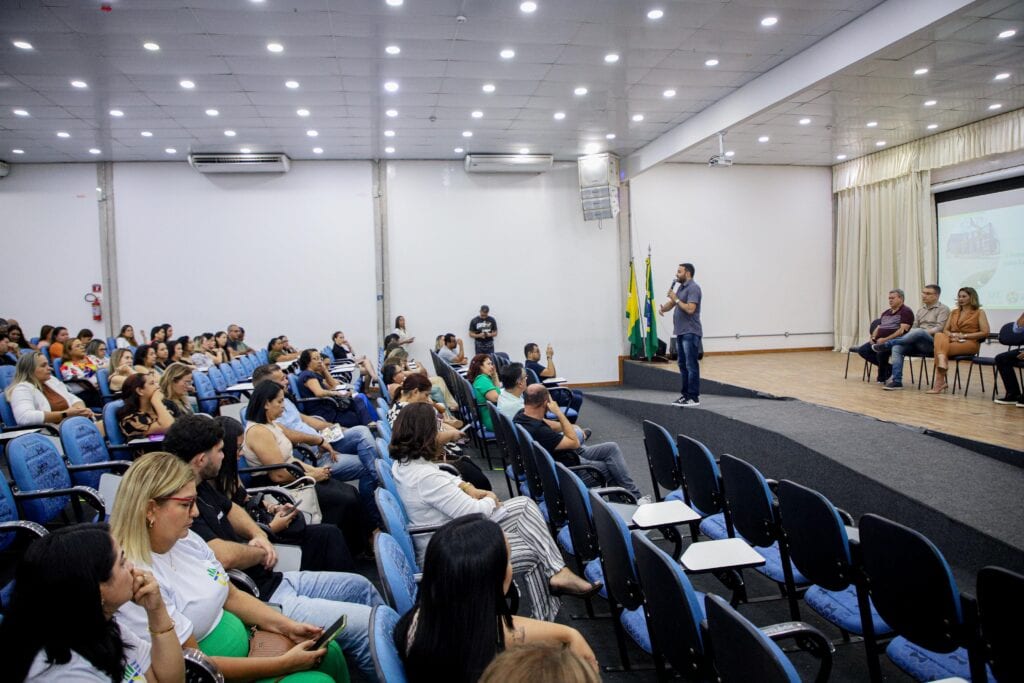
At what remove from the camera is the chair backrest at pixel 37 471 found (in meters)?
2.87

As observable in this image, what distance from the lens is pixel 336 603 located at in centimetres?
220

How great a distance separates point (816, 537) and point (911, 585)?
43 centimetres

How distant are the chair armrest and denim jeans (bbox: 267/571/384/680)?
0.30 ft

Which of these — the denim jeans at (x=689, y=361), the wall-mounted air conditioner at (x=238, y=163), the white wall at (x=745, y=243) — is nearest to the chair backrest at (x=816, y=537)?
the denim jeans at (x=689, y=361)

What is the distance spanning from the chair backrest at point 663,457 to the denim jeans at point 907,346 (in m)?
4.83

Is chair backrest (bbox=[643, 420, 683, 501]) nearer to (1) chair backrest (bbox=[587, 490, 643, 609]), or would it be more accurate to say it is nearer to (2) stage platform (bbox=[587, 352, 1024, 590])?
(1) chair backrest (bbox=[587, 490, 643, 609])

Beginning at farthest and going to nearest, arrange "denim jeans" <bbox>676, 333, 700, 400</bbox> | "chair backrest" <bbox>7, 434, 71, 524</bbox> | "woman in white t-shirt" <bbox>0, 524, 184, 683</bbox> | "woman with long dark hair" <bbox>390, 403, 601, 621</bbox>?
"denim jeans" <bbox>676, 333, 700, 400</bbox> → "chair backrest" <bbox>7, 434, 71, 524</bbox> → "woman with long dark hair" <bbox>390, 403, 601, 621</bbox> → "woman in white t-shirt" <bbox>0, 524, 184, 683</bbox>

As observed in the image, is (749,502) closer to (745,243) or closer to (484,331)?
(484,331)

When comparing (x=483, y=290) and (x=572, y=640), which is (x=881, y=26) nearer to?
(x=572, y=640)

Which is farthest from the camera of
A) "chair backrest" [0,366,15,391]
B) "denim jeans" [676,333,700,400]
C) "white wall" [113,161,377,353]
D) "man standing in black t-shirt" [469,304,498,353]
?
"man standing in black t-shirt" [469,304,498,353]

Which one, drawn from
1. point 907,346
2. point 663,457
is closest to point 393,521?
point 663,457

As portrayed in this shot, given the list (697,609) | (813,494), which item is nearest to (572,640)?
(697,609)

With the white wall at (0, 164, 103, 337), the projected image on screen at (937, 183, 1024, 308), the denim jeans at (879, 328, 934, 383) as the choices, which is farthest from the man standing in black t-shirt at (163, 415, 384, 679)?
the projected image on screen at (937, 183, 1024, 308)

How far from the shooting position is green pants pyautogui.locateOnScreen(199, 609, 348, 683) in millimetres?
1790
